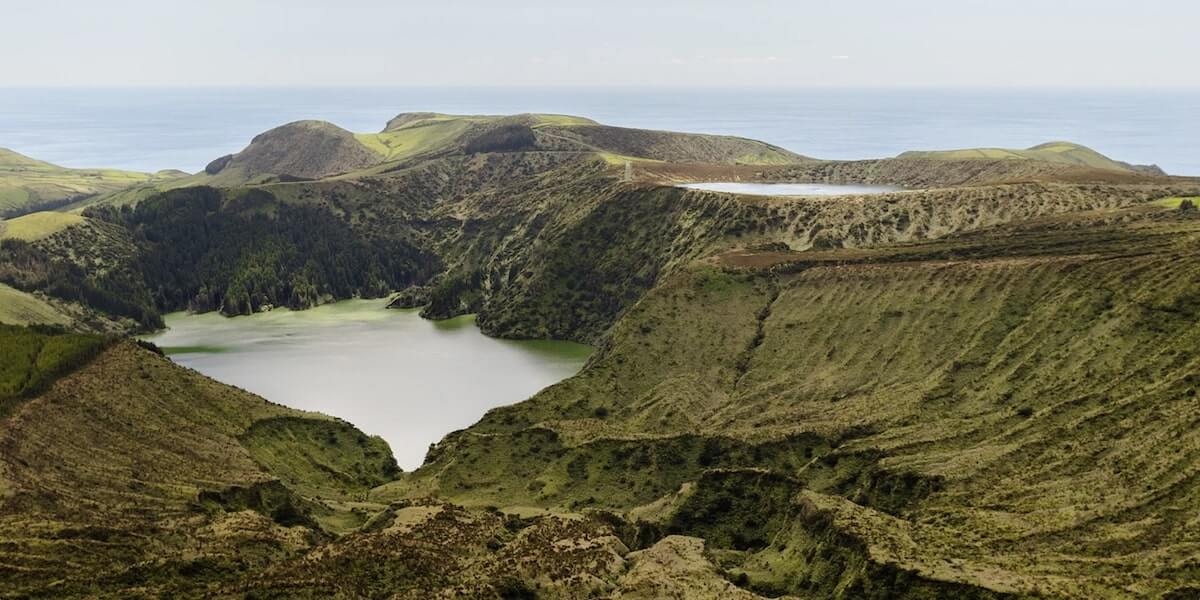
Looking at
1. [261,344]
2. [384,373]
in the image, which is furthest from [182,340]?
[384,373]

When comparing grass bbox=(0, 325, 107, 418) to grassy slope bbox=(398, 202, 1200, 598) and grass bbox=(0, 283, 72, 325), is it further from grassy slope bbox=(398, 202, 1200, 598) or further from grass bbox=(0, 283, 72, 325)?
grass bbox=(0, 283, 72, 325)

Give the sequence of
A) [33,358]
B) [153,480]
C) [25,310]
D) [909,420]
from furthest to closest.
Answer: [25,310] < [33,358] < [909,420] < [153,480]

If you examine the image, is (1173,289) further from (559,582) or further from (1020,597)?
(559,582)

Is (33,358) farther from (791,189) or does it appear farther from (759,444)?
(791,189)

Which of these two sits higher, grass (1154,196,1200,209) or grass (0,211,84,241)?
grass (1154,196,1200,209)

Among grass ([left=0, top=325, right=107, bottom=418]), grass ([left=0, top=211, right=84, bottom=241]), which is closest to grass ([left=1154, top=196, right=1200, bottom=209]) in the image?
grass ([left=0, top=325, right=107, bottom=418])

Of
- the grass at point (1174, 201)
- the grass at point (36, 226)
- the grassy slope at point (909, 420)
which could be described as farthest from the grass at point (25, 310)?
the grass at point (1174, 201)

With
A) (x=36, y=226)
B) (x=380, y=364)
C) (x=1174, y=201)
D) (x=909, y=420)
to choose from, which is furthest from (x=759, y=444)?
(x=36, y=226)
